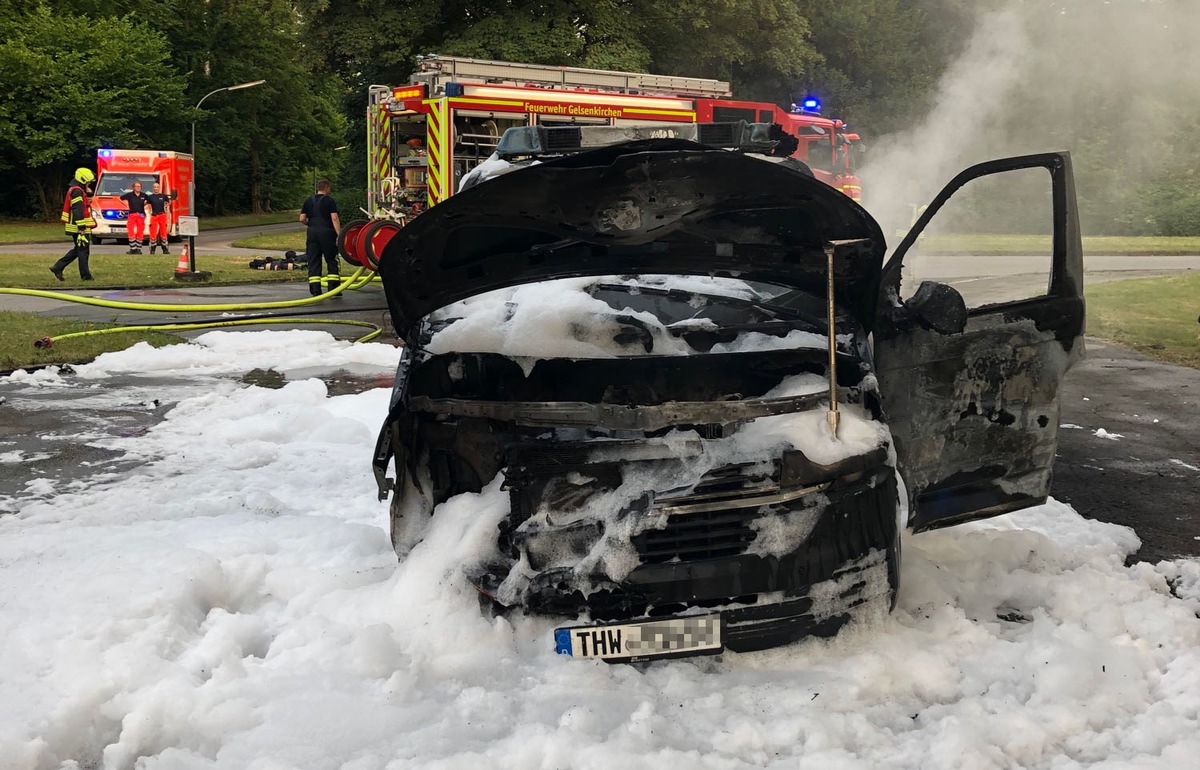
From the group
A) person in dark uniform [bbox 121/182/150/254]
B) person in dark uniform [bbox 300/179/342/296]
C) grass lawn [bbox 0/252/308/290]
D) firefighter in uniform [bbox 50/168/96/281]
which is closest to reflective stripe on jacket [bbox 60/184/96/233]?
firefighter in uniform [bbox 50/168/96/281]

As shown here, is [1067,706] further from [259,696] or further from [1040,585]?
[259,696]

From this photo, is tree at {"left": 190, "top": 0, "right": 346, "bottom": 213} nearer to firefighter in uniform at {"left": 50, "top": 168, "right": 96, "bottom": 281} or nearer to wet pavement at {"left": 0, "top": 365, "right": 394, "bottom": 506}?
firefighter in uniform at {"left": 50, "top": 168, "right": 96, "bottom": 281}

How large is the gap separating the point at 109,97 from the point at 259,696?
143 ft

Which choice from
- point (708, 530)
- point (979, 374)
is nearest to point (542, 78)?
point (979, 374)

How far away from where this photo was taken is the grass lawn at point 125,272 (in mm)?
16062

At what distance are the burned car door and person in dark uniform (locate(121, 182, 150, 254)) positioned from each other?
25976 millimetres

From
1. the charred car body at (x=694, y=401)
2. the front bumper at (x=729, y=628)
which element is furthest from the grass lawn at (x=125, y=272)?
the front bumper at (x=729, y=628)

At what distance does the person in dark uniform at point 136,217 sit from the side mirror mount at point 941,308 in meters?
26.1

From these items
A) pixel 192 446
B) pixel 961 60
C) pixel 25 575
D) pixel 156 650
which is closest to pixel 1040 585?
pixel 156 650

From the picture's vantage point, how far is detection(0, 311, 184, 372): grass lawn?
9289 millimetres

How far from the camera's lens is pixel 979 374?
12.5 feet

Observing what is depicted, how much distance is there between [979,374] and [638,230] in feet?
5.09

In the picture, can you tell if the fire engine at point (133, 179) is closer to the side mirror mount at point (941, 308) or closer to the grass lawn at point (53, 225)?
the grass lawn at point (53, 225)

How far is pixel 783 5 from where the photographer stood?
32.3 m
